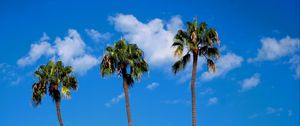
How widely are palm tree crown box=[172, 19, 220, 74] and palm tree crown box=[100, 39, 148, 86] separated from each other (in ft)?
19.2

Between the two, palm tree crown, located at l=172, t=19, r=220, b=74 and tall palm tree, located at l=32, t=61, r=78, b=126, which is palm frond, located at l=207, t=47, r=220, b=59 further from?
tall palm tree, located at l=32, t=61, r=78, b=126

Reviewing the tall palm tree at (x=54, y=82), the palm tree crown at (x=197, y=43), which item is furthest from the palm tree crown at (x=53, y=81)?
the palm tree crown at (x=197, y=43)

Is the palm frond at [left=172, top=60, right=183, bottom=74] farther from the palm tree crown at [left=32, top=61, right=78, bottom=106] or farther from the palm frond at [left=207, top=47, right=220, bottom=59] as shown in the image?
the palm tree crown at [left=32, top=61, right=78, bottom=106]

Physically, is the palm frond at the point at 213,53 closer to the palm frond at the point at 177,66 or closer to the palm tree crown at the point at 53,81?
the palm frond at the point at 177,66

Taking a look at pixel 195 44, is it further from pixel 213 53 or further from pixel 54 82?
pixel 54 82

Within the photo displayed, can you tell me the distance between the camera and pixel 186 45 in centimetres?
5469

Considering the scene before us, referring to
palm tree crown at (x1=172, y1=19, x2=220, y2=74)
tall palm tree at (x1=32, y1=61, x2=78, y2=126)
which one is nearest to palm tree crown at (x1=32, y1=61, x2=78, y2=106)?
tall palm tree at (x1=32, y1=61, x2=78, y2=126)

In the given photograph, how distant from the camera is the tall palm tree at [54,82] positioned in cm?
6519

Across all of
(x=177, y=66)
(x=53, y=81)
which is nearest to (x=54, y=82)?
(x=53, y=81)

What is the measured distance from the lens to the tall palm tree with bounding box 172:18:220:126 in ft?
178

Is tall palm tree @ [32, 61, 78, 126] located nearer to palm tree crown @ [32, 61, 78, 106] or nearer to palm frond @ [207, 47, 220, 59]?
palm tree crown @ [32, 61, 78, 106]

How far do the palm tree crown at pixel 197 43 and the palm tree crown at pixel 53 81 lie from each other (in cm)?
1517

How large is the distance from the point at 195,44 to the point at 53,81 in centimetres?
1850

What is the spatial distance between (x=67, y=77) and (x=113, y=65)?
8.27 m
